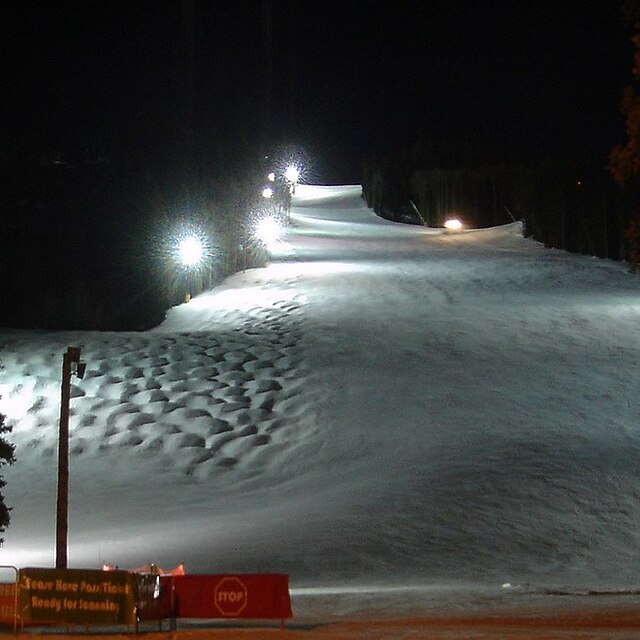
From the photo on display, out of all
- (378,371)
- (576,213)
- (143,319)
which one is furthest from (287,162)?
(378,371)

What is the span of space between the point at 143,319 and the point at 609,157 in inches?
866

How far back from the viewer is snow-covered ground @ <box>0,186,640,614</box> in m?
14.6

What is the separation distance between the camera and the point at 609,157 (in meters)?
9.73

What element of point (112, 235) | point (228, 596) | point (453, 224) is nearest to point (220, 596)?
point (228, 596)

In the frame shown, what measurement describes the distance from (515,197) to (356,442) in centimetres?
3297

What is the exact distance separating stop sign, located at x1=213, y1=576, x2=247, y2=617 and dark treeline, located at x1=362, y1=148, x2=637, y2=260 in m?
23.0

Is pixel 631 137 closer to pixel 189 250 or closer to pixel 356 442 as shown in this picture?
pixel 356 442

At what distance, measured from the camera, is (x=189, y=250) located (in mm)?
33156

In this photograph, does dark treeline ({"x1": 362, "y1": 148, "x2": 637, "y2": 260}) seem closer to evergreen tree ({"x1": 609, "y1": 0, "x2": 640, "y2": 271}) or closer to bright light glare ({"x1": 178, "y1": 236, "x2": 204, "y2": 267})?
bright light glare ({"x1": 178, "y1": 236, "x2": 204, "y2": 267})

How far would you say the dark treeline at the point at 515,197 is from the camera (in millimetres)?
41469

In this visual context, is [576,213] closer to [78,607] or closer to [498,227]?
[498,227]

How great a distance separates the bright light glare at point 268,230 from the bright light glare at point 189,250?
7.54 metres

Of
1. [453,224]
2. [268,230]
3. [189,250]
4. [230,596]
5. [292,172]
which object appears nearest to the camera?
[230,596]

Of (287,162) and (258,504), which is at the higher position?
(287,162)
